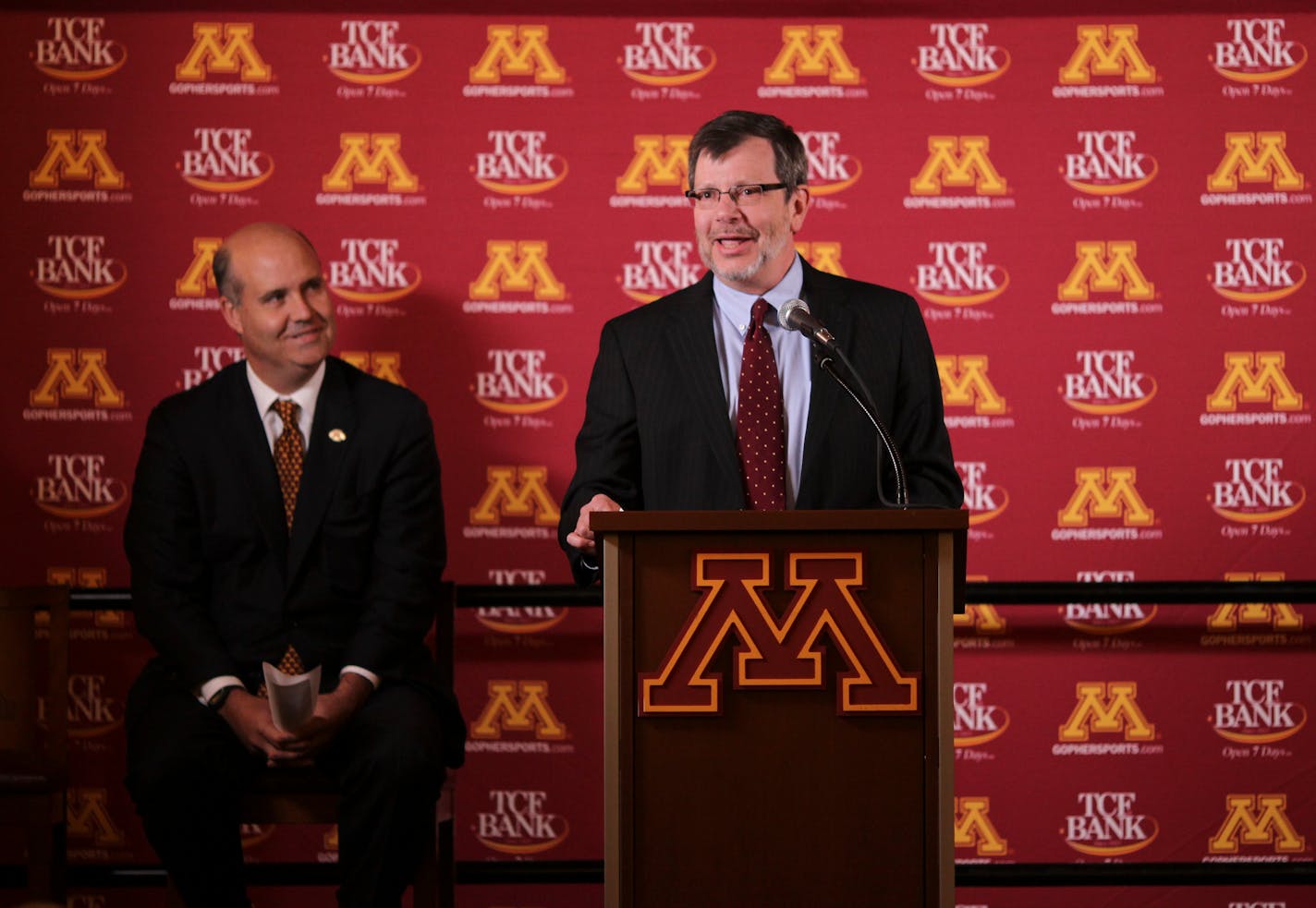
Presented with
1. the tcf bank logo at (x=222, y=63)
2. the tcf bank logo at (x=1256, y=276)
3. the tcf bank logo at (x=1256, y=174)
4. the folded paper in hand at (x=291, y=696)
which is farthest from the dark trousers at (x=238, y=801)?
the tcf bank logo at (x=1256, y=174)

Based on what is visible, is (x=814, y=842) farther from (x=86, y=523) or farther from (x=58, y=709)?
(x=86, y=523)

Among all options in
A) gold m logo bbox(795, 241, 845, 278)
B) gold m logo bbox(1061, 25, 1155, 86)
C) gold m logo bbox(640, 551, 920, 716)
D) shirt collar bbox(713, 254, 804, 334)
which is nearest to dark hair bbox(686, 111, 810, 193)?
shirt collar bbox(713, 254, 804, 334)

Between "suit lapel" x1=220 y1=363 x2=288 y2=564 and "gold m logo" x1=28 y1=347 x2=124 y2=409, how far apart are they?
0.55 meters

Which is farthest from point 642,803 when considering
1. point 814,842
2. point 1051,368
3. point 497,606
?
point 1051,368

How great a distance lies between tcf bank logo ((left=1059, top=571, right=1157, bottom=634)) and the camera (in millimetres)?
3285

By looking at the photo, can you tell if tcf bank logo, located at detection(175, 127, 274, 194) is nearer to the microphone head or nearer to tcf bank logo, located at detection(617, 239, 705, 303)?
tcf bank logo, located at detection(617, 239, 705, 303)

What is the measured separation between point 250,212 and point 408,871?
1634 millimetres

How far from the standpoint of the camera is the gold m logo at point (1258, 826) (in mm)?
3291

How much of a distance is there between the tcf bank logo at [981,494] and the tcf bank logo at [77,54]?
2259mm

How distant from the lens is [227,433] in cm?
287

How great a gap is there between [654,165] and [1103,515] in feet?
4.50

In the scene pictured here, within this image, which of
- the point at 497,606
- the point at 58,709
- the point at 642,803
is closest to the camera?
the point at 642,803

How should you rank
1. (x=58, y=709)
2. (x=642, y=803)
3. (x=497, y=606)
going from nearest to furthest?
1. (x=642, y=803)
2. (x=58, y=709)
3. (x=497, y=606)

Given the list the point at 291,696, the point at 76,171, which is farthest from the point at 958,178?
the point at 76,171
